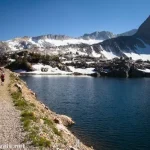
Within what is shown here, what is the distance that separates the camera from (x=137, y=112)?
66312 mm

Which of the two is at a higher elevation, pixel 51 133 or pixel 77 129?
pixel 51 133

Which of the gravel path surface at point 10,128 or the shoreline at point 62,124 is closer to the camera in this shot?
the gravel path surface at point 10,128

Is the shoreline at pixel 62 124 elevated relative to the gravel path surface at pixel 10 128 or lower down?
lower down

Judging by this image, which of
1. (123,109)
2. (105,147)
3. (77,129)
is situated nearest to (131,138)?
(105,147)

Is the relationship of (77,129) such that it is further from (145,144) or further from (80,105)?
(80,105)

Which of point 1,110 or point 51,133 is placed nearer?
point 51,133

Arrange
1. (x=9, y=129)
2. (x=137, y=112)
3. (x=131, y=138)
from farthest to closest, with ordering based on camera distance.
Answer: (x=137, y=112), (x=131, y=138), (x=9, y=129)

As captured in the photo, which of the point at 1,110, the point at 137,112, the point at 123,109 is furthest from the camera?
the point at 123,109

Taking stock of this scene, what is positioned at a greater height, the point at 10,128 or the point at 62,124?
the point at 10,128

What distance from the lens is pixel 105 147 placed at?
3869 centimetres

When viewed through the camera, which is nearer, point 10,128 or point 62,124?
point 10,128

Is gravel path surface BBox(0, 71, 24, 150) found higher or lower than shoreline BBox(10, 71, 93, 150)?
higher

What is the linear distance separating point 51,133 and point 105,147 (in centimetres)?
1283

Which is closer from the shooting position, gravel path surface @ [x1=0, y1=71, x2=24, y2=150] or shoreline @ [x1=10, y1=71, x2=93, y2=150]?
gravel path surface @ [x1=0, y1=71, x2=24, y2=150]
